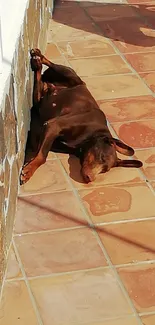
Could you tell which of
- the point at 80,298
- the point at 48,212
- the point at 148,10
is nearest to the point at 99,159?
the point at 48,212

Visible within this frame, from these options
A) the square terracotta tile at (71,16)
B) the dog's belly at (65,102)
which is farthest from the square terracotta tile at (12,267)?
the square terracotta tile at (71,16)

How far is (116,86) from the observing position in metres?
6.11

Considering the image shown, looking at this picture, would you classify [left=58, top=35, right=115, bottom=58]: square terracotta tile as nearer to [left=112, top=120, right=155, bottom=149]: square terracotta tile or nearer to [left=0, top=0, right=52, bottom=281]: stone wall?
[left=0, top=0, right=52, bottom=281]: stone wall

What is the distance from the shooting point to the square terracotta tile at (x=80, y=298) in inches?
146

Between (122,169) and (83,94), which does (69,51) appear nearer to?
(83,94)

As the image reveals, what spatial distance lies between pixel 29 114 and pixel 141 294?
1.93m

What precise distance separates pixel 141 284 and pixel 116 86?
2.51 metres

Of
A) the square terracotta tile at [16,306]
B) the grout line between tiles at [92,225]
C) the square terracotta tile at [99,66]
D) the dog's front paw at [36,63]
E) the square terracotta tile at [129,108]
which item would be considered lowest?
the square terracotta tile at [99,66]

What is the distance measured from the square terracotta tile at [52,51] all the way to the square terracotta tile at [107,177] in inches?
72.2

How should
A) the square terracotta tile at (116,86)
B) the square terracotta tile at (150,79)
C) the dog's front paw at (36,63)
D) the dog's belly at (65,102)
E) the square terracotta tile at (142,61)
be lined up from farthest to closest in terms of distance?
the square terracotta tile at (142,61) < the square terracotta tile at (150,79) < the square terracotta tile at (116,86) < the dog's front paw at (36,63) < the dog's belly at (65,102)

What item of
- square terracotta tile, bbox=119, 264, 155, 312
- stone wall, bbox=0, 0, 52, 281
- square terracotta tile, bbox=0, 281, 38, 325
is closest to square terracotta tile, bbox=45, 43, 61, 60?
stone wall, bbox=0, 0, 52, 281

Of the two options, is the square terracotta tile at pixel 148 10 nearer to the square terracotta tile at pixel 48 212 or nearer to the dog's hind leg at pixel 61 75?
the dog's hind leg at pixel 61 75

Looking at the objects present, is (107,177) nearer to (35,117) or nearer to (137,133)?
(137,133)

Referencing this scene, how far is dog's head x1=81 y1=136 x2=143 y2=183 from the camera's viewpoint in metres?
4.82
